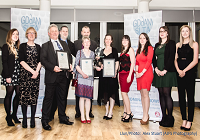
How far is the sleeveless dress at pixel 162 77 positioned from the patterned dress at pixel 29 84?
85.3 inches

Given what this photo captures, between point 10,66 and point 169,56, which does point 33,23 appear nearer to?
point 10,66

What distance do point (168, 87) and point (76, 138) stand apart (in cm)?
179

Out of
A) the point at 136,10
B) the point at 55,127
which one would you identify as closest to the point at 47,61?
the point at 55,127

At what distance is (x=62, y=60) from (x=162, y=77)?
1.79 metres

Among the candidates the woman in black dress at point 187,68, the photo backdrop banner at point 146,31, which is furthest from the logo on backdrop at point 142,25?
the woman in black dress at point 187,68

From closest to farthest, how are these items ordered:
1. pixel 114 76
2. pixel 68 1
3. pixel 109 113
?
pixel 114 76 < pixel 109 113 < pixel 68 1

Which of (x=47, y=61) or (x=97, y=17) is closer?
(x=47, y=61)

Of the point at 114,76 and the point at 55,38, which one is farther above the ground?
the point at 55,38

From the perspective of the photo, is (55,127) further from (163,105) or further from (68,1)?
(68,1)

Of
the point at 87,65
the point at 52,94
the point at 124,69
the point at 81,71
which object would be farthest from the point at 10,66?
the point at 124,69

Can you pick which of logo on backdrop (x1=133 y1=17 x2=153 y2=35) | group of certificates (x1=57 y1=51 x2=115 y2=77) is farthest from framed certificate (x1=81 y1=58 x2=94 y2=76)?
logo on backdrop (x1=133 y1=17 x2=153 y2=35)

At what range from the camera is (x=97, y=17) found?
596 cm

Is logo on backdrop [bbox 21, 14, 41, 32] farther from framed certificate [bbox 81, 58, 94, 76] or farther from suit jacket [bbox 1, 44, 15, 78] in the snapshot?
framed certificate [bbox 81, 58, 94, 76]

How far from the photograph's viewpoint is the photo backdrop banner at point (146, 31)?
3.69 meters
